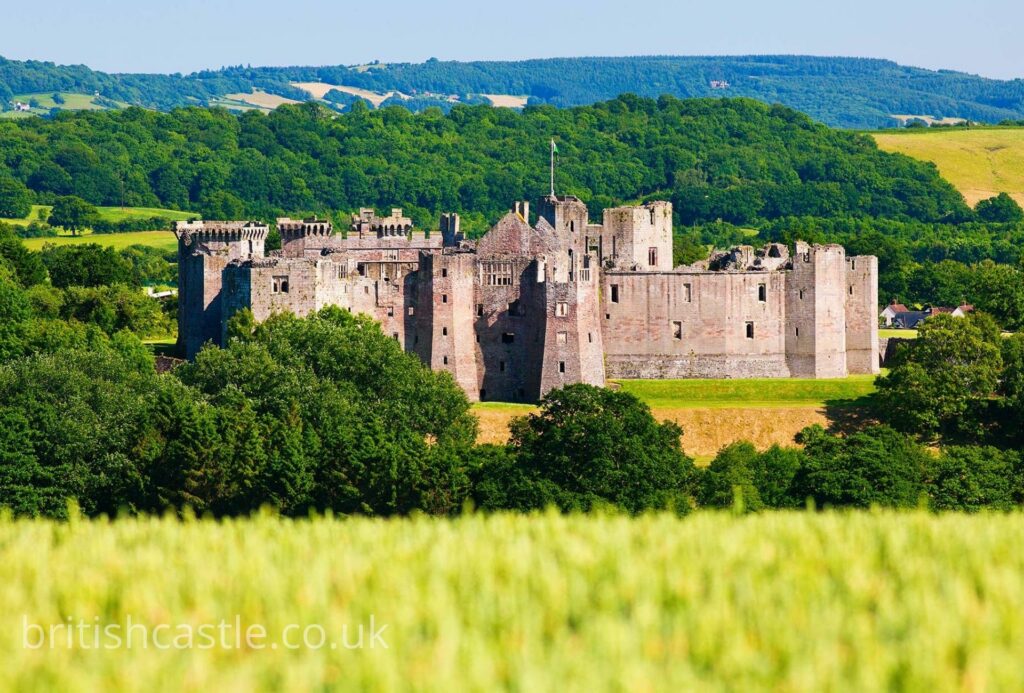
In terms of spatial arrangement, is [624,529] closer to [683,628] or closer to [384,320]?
[683,628]

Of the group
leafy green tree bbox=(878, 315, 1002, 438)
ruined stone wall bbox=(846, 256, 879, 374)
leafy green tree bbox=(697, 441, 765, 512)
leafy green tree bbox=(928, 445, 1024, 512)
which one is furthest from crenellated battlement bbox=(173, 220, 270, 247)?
leafy green tree bbox=(928, 445, 1024, 512)

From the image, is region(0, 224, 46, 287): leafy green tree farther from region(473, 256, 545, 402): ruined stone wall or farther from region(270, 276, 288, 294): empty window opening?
region(473, 256, 545, 402): ruined stone wall

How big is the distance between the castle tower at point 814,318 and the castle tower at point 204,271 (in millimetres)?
24629

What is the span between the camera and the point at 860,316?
322ft

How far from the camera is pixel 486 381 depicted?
91.3m

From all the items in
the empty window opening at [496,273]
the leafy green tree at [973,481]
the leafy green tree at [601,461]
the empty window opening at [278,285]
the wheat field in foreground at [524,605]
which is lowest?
the leafy green tree at [973,481]

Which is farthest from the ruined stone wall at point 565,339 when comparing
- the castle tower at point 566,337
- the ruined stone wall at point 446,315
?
the ruined stone wall at point 446,315

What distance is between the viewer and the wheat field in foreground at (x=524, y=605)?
21453 millimetres

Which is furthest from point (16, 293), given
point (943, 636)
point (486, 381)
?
point (943, 636)

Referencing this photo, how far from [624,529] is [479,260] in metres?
62.9

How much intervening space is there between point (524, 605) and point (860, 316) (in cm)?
7565

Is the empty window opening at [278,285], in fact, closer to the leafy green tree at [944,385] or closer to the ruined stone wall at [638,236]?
the ruined stone wall at [638,236]

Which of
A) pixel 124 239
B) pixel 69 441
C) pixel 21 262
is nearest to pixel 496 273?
pixel 69 441

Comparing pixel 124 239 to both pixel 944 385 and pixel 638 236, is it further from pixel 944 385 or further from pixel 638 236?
pixel 944 385
